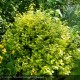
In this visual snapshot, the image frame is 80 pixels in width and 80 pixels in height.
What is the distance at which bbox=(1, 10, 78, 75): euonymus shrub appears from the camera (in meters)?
3.75

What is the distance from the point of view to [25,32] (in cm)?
388

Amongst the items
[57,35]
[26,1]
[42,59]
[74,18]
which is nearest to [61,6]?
[74,18]

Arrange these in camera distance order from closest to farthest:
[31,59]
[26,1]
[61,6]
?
1. [31,59]
2. [26,1]
3. [61,6]

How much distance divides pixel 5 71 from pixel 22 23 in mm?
790

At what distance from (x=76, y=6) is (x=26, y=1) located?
144 centimetres

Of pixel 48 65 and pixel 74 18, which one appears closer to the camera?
pixel 48 65

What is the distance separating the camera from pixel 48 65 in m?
3.76

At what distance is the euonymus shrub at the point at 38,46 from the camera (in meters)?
3.75

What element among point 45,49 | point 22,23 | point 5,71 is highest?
point 22,23

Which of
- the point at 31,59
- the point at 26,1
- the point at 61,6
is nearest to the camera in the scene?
the point at 31,59

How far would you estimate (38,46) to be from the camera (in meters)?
3.82

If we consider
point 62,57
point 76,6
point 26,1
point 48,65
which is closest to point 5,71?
point 48,65

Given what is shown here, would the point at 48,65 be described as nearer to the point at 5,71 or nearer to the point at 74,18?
the point at 5,71

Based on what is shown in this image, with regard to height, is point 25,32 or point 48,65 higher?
point 25,32
